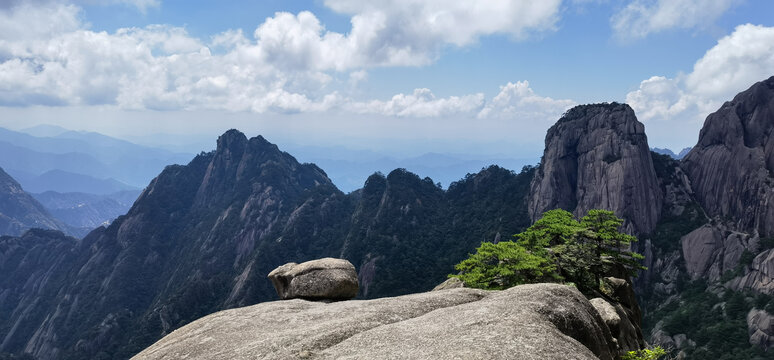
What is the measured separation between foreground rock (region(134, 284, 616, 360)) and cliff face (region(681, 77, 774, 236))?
13194cm

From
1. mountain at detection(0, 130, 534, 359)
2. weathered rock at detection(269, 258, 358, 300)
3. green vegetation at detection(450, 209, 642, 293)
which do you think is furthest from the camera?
mountain at detection(0, 130, 534, 359)

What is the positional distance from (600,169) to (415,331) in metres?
142

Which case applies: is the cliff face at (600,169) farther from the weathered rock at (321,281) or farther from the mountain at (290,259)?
the weathered rock at (321,281)

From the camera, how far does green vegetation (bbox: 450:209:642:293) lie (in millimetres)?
34219

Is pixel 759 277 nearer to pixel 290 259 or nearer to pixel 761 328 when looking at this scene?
pixel 761 328

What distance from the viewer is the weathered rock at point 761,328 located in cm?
8006

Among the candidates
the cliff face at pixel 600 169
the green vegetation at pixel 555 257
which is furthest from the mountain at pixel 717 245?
the green vegetation at pixel 555 257

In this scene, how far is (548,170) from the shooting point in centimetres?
15088

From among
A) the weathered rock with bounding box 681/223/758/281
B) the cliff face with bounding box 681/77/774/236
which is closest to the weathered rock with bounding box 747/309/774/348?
the weathered rock with bounding box 681/223/758/281

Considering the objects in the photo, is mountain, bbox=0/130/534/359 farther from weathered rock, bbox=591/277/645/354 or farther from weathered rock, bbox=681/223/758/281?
weathered rock, bbox=591/277/645/354

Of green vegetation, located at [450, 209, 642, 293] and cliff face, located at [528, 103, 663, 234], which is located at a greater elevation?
cliff face, located at [528, 103, 663, 234]

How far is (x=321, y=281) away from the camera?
26.2 meters

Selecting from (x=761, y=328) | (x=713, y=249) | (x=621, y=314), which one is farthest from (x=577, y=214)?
(x=621, y=314)

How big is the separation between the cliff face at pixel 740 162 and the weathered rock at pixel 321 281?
435 ft
